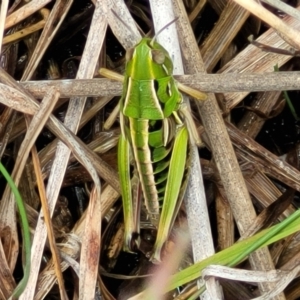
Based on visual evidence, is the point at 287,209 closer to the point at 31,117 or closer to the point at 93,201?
the point at 93,201

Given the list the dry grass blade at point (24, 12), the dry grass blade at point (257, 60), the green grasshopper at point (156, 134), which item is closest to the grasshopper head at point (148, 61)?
the green grasshopper at point (156, 134)

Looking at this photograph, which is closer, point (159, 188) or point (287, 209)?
point (159, 188)

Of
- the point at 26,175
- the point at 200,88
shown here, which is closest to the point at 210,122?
the point at 200,88

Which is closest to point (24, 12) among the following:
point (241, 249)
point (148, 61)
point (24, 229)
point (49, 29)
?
point (49, 29)

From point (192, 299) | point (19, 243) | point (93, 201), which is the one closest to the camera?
point (192, 299)

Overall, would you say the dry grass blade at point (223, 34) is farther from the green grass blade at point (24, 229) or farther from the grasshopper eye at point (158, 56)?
the green grass blade at point (24, 229)

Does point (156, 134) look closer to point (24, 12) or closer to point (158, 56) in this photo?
point (158, 56)

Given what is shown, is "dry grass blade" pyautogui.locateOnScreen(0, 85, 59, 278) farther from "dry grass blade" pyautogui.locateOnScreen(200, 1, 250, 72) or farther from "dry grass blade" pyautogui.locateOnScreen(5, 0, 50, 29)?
"dry grass blade" pyautogui.locateOnScreen(200, 1, 250, 72)
